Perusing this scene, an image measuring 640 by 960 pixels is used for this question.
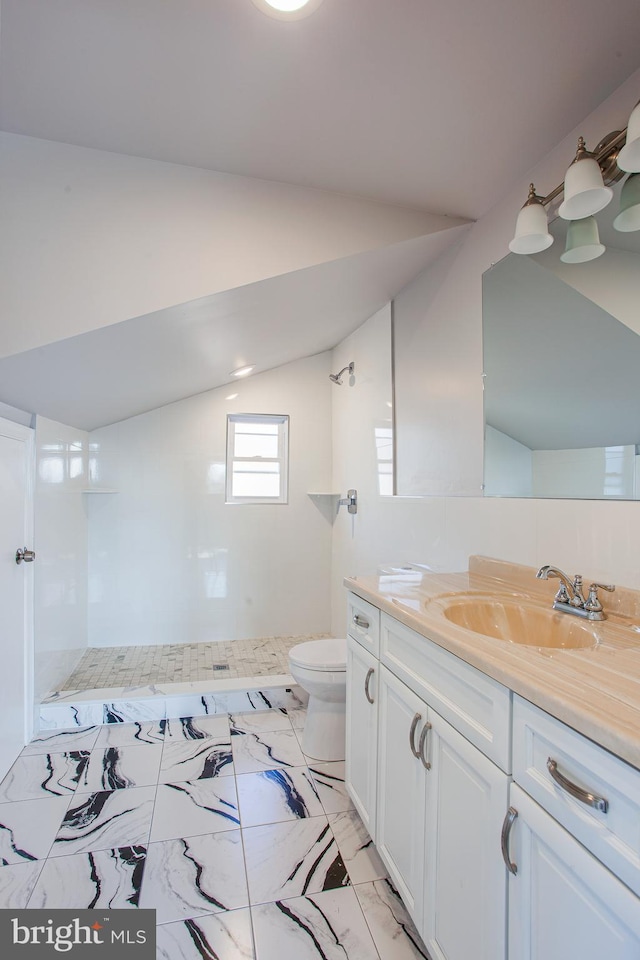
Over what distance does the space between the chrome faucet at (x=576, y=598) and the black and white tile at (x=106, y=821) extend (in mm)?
1589

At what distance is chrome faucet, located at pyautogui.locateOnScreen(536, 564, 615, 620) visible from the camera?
119 centimetres

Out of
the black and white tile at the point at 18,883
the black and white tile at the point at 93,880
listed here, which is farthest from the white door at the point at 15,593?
the black and white tile at the point at 93,880

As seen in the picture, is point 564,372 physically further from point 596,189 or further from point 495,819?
point 495,819

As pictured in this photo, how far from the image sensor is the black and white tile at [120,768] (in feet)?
6.31

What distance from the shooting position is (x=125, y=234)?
162cm

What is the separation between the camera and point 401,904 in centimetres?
139

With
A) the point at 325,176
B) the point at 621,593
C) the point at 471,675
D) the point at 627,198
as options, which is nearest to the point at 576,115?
the point at 627,198

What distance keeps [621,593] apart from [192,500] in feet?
9.40

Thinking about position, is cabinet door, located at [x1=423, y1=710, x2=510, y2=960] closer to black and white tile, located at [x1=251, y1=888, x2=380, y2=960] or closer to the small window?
black and white tile, located at [x1=251, y1=888, x2=380, y2=960]

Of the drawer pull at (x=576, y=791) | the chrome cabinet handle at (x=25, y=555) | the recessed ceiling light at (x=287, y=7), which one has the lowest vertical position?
the drawer pull at (x=576, y=791)

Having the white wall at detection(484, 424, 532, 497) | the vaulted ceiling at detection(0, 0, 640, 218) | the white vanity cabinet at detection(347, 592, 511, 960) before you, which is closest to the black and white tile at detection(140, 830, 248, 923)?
the white vanity cabinet at detection(347, 592, 511, 960)

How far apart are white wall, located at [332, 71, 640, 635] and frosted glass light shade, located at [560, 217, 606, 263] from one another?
0.22m

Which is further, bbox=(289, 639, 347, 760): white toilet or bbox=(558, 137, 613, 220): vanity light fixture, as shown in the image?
bbox=(289, 639, 347, 760): white toilet

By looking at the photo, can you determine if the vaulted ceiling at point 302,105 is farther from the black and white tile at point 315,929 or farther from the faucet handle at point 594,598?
the black and white tile at point 315,929
